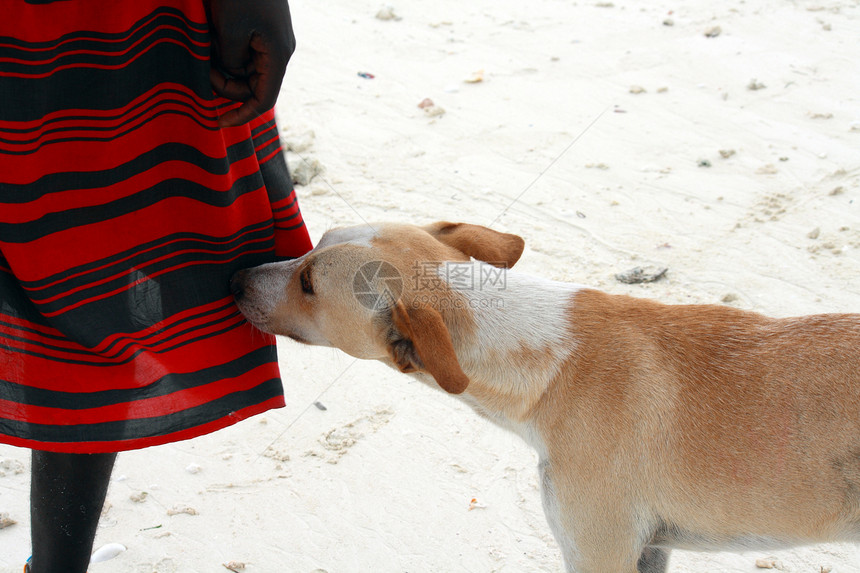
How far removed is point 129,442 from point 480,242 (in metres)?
1.55

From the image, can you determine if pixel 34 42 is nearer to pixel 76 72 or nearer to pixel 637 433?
pixel 76 72

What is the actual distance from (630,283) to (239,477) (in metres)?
2.75

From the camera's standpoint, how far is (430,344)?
261 centimetres

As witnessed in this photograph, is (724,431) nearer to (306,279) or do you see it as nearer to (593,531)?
(593,531)

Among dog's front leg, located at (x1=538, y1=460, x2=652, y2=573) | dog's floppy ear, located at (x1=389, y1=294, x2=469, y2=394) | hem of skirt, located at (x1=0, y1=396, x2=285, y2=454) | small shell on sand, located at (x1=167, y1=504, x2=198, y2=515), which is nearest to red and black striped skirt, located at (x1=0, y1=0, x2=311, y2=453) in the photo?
hem of skirt, located at (x1=0, y1=396, x2=285, y2=454)

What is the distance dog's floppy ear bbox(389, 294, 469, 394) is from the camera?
256 cm

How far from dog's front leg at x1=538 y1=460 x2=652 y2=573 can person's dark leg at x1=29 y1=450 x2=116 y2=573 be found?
5.11ft

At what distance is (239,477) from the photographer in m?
3.71

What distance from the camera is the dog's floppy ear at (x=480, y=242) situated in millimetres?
3203

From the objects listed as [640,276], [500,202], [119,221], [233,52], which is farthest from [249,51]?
[500,202]

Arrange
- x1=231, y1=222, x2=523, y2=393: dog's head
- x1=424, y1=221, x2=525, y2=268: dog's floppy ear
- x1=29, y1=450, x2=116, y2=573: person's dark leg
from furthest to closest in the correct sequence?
x1=424, y1=221, x2=525, y2=268: dog's floppy ear < x1=231, y1=222, x2=523, y2=393: dog's head < x1=29, y1=450, x2=116, y2=573: person's dark leg

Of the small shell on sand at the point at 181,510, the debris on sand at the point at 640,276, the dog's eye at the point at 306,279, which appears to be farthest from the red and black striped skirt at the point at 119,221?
the debris on sand at the point at 640,276

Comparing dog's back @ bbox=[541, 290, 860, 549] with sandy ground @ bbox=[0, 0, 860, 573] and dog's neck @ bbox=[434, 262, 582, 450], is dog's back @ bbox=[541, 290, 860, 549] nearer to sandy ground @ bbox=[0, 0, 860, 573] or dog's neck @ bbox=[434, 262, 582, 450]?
dog's neck @ bbox=[434, 262, 582, 450]

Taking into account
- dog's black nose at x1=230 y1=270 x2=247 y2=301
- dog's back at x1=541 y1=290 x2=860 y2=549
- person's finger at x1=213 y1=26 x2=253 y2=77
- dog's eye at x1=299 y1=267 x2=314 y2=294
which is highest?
person's finger at x1=213 y1=26 x2=253 y2=77
